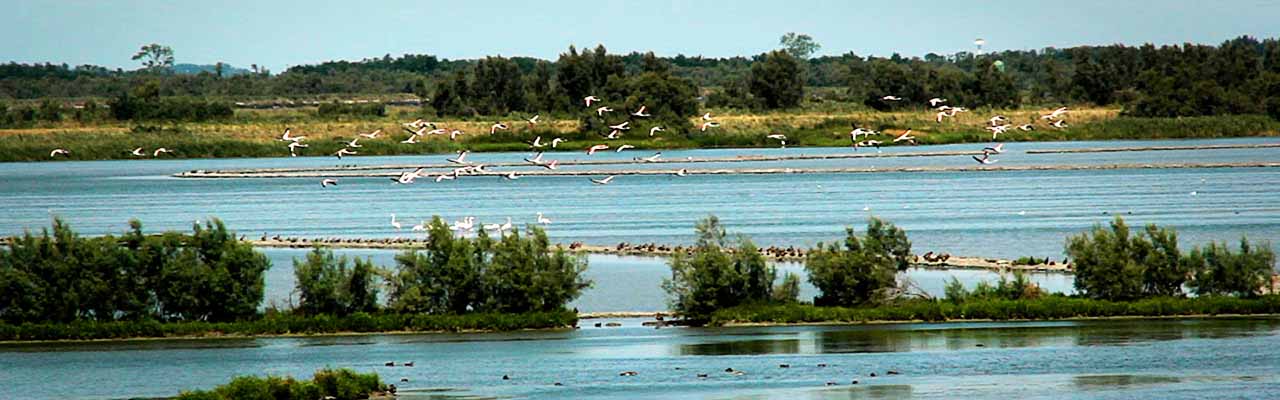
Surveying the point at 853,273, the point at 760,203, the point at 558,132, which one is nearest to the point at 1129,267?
the point at 853,273

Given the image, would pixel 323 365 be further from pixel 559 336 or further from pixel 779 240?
pixel 779 240

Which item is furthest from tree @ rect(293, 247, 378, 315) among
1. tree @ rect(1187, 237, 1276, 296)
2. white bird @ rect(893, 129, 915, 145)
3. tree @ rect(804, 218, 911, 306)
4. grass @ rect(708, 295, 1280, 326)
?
white bird @ rect(893, 129, 915, 145)

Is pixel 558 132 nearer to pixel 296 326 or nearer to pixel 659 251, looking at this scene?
A: pixel 659 251

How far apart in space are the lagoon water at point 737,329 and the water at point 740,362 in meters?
0.09

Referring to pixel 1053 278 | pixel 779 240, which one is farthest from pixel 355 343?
pixel 779 240

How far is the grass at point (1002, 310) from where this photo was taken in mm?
43625

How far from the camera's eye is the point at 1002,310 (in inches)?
1740

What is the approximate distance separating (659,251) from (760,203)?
31505 millimetres

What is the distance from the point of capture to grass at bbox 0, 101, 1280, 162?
153 metres

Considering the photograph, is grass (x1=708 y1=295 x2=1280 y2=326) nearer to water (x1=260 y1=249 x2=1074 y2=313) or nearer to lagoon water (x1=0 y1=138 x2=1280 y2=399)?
lagoon water (x1=0 y1=138 x2=1280 y2=399)

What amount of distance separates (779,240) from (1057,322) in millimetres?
24871

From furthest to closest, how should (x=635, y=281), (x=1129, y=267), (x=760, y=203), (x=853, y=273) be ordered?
(x=760, y=203), (x=635, y=281), (x=853, y=273), (x=1129, y=267)

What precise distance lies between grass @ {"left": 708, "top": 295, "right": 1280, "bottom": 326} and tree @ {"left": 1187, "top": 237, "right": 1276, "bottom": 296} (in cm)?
38

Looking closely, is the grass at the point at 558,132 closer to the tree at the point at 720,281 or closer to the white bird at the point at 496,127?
the white bird at the point at 496,127
